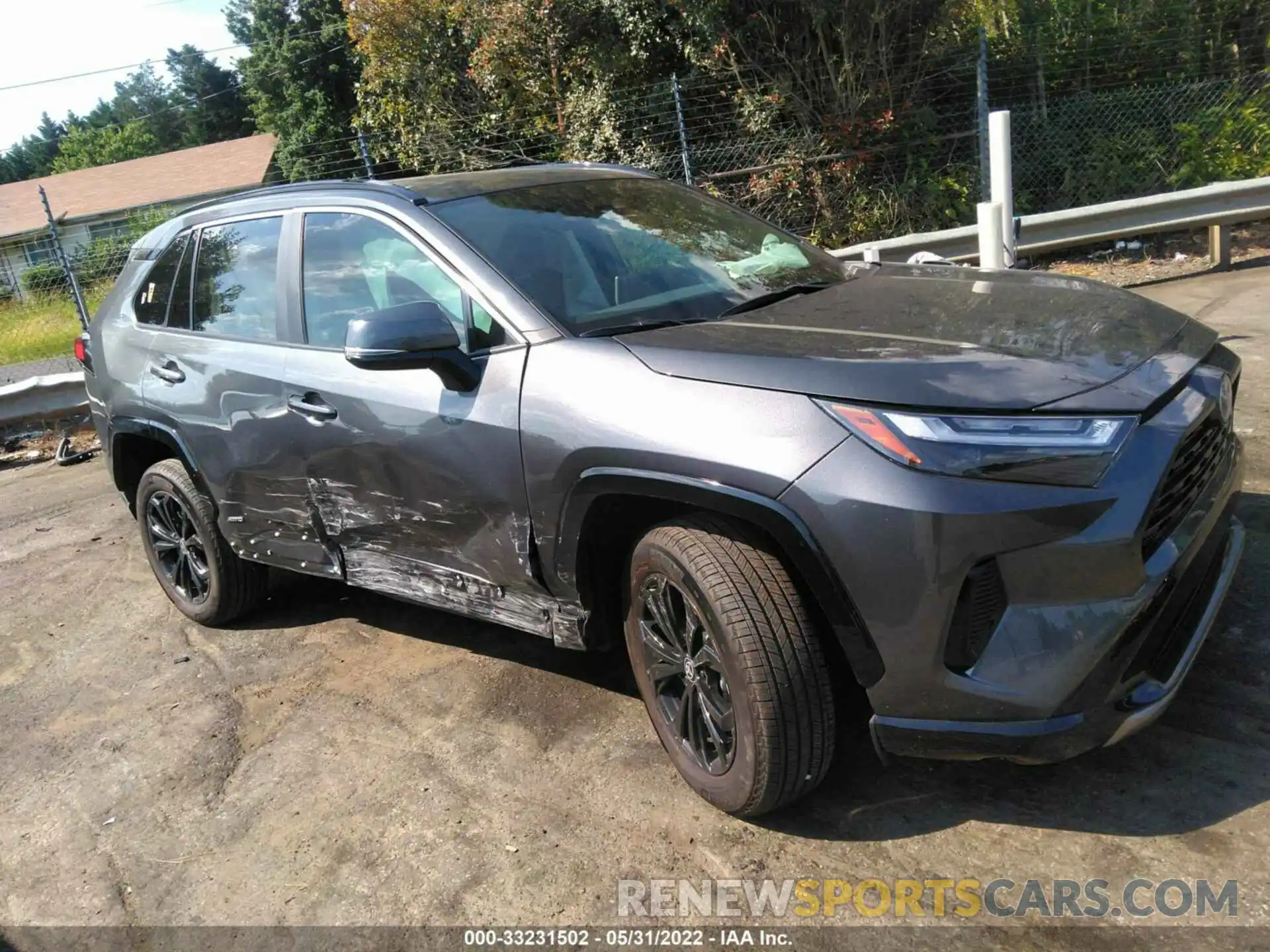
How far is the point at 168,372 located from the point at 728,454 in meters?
2.89

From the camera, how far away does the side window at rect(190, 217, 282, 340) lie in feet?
12.8

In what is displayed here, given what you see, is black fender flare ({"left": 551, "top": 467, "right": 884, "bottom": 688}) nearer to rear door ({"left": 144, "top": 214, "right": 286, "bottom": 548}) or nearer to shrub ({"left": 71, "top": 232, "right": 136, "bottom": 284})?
rear door ({"left": 144, "top": 214, "right": 286, "bottom": 548})

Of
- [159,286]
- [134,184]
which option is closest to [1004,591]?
[159,286]

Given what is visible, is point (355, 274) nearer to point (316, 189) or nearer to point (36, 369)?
point (316, 189)

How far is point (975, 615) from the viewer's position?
89.2 inches

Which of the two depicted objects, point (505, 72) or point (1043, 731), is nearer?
point (1043, 731)

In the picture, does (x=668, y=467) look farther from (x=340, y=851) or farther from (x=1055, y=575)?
Result: (x=340, y=851)

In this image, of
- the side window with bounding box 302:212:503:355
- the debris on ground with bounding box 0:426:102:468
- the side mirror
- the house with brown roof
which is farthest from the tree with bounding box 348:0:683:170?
the house with brown roof

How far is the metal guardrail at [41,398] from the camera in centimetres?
864

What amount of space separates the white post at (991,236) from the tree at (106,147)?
83.9 metres

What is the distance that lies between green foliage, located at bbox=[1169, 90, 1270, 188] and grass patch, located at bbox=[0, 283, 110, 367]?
43.7ft

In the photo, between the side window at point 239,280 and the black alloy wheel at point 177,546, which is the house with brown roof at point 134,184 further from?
the side window at point 239,280

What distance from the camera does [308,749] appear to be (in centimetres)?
351

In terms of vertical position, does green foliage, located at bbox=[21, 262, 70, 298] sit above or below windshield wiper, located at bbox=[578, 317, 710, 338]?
below
